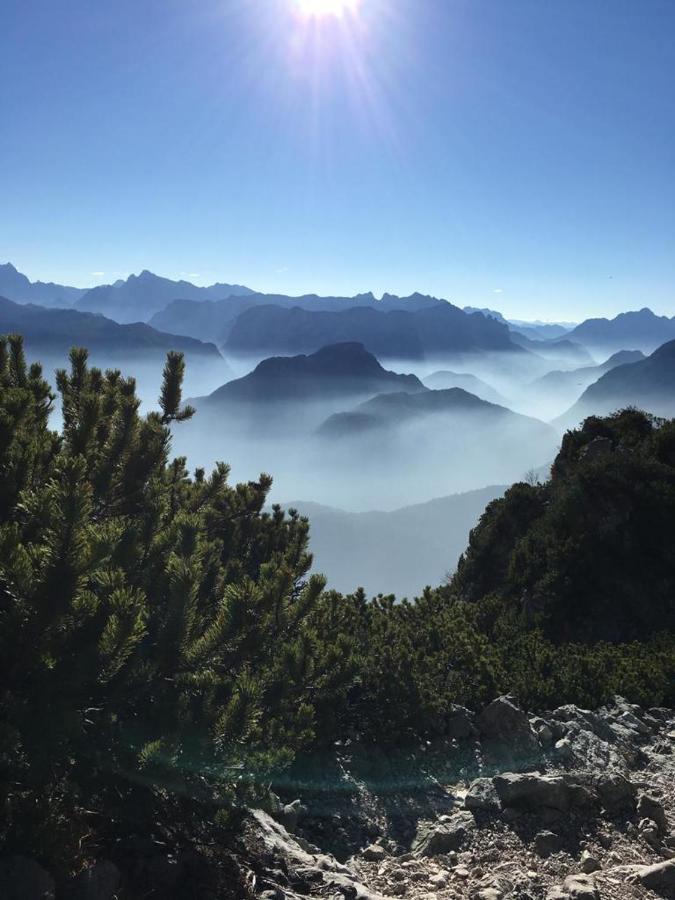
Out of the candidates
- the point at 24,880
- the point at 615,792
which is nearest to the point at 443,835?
the point at 615,792

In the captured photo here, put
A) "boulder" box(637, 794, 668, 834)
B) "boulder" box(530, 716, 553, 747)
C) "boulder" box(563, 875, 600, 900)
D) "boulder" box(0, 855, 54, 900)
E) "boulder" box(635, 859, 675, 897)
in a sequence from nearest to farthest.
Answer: "boulder" box(0, 855, 54, 900)
"boulder" box(563, 875, 600, 900)
"boulder" box(635, 859, 675, 897)
"boulder" box(637, 794, 668, 834)
"boulder" box(530, 716, 553, 747)

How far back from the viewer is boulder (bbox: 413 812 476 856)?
5380mm

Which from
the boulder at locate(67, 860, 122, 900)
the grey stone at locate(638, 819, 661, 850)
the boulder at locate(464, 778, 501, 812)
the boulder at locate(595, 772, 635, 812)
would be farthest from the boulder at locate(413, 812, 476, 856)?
the boulder at locate(67, 860, 122, 900)

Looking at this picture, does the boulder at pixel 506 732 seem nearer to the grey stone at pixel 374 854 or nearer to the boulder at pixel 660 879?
the grey stone at pixel 374 854

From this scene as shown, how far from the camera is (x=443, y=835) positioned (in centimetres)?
545

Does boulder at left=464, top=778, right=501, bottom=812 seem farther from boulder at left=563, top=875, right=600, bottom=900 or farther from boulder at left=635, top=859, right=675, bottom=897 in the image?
boulder at left=635, top=859, right=675, bottom=897

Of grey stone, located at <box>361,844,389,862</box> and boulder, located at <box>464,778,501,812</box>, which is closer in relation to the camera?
grey stone, located at <box>361,844,389,862</box>

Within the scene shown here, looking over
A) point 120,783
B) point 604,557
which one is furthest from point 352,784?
point 604,557

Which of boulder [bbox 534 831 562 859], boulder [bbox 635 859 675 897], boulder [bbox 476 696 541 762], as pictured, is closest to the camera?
boulder [bbox 635 859 675 897]

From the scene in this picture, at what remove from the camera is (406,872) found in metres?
5.02

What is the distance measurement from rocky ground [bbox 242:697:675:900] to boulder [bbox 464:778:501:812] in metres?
0.01

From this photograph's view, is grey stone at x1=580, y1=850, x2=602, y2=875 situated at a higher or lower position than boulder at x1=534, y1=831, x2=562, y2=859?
higher

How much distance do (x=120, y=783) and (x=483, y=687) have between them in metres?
5.77

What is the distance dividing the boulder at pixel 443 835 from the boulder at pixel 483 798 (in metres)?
0.11
